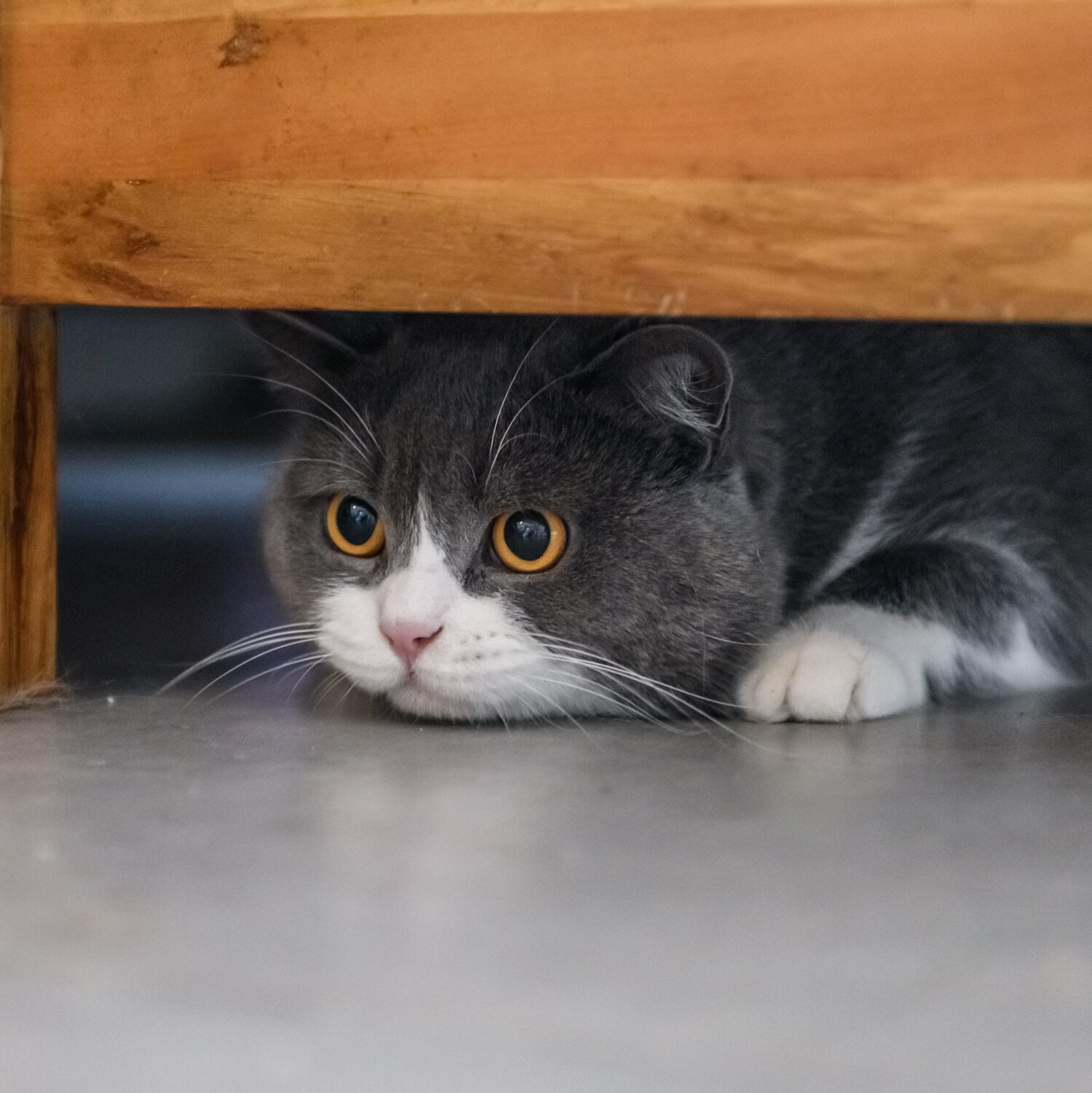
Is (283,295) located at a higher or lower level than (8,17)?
lower

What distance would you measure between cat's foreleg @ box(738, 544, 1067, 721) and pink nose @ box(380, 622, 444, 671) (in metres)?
0.35

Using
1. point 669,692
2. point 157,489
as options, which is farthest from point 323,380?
point 157,489

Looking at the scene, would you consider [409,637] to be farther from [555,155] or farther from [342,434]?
[555,155]

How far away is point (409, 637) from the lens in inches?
51.9

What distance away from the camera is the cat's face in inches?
53.2

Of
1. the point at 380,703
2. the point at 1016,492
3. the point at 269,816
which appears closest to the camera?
the point at 269,816

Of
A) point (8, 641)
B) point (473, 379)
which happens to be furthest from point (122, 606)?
point (473, 379)

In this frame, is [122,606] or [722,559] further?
[122,606]

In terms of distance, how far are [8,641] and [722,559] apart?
2.49ft

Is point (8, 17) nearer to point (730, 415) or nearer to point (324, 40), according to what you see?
point (324, 40)

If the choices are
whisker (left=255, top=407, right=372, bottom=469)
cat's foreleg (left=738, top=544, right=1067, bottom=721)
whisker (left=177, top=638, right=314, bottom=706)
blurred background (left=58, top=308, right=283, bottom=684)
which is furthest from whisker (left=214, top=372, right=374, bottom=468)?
cat's foreleg (left=738, top=544, right=1067, bottom=721)

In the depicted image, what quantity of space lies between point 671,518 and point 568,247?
32 centimetres

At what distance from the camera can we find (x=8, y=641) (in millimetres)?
1467

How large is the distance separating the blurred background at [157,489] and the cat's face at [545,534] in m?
0.35
